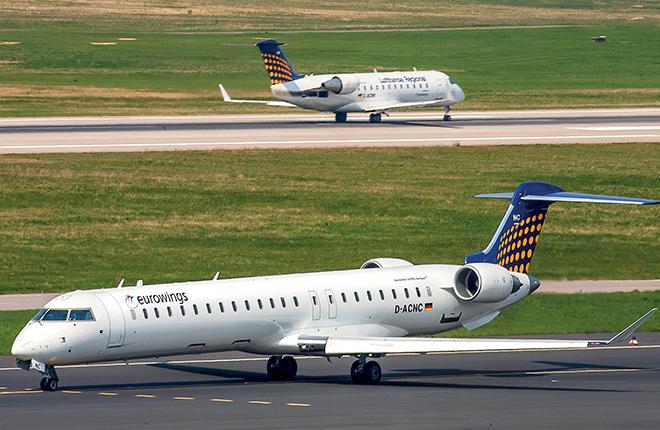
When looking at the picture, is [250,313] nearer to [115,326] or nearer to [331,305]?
[331,305]

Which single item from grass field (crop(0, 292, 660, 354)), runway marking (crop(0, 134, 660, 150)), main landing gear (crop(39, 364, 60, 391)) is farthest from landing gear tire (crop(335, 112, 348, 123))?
main landing gear (crop(39, 364, 60, 391))

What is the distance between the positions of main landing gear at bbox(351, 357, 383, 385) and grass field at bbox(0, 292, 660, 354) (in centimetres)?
1007

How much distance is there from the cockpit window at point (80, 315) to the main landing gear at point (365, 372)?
7.17 m

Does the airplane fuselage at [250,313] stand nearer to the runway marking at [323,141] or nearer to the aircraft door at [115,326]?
the aircraft door at [115,326]

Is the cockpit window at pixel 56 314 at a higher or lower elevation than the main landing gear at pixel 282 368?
higher

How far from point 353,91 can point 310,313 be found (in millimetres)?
75976

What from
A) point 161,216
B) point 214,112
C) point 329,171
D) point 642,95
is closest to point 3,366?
point 161,216

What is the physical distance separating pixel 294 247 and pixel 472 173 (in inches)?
825

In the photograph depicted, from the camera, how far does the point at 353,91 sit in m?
117

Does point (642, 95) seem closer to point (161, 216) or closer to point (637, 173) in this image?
point (637, 173)

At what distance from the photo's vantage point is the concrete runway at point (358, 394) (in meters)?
35.8

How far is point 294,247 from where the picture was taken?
65.9 metres

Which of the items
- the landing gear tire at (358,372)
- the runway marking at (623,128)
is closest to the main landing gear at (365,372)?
the landing gear tire at (358,372)

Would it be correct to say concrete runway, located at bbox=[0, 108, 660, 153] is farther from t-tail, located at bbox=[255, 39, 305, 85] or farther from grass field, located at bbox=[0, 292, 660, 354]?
grass field, located at bbox=[0, 292, 660, 354]
